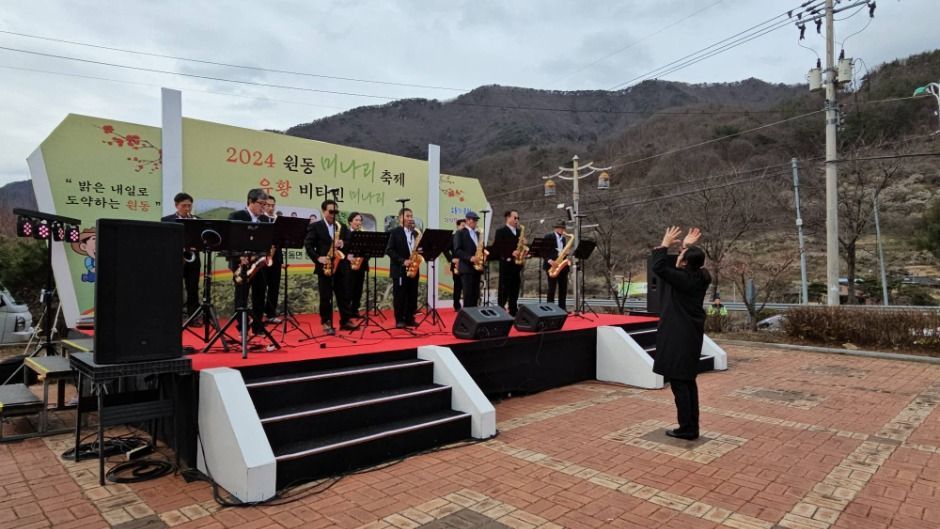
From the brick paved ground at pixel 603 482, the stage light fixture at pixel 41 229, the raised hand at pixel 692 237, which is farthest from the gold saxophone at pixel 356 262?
the raised hand at pixel 692 237

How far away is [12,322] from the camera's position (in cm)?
1260

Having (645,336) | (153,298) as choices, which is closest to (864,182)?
(645,336)

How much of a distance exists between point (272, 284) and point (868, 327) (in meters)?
11.4

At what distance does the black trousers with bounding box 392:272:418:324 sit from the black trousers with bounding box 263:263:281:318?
1573 millimetres

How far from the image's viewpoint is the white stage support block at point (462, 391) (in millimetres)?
5332

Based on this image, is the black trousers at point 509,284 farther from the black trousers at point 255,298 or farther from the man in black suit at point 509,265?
the black trousers at point 255,298

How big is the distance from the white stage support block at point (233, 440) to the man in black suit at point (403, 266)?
11.7 ft

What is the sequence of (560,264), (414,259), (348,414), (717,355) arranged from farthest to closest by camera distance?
(560,264), (717,355), (414,259), (348,414)

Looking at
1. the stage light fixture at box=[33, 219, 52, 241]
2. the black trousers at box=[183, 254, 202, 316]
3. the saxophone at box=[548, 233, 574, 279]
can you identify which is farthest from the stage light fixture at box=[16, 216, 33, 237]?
the saxophone at box=[548, 233, 574, 279]

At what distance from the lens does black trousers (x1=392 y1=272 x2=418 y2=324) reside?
25.7 feet

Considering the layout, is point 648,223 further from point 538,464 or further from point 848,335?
point 538,464

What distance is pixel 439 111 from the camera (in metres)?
78.4

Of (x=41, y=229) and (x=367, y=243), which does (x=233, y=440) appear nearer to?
(x=367, y=243)

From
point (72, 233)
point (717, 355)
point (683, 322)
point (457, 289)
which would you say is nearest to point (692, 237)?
point (683, 322)
